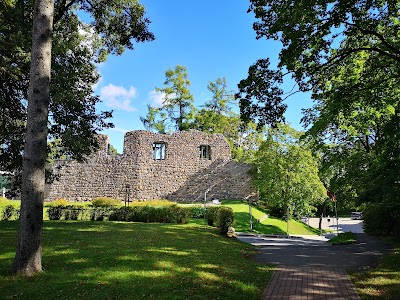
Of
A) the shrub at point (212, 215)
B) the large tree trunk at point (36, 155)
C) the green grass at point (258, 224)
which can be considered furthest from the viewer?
the green grass at point (258, 224)

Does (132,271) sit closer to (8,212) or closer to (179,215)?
(179,215)

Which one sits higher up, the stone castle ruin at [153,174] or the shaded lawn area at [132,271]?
the stone castle ruin at [153,174]

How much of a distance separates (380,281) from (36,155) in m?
8.01

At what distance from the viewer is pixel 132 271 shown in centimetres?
700

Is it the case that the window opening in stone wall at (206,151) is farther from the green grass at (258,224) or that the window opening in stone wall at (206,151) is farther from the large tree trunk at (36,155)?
the large tree trunk at (36,155)

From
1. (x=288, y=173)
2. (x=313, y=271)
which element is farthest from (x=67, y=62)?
(x=288, y=173)

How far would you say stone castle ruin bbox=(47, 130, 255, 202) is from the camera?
102ft

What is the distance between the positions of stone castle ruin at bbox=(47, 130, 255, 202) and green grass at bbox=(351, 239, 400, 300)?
2243 centimetres

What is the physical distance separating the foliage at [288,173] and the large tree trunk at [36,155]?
66.2 feet

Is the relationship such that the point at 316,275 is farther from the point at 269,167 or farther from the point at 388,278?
the point at 269,167

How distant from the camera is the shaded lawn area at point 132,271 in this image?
581cm

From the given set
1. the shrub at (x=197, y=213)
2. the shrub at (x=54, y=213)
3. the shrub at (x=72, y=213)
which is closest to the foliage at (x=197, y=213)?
the shrub at (x=197, y=213)

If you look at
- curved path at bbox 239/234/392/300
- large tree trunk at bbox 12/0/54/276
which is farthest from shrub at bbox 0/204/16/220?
curved path at bbox 239/234/392/300

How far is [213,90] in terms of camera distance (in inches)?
1725
